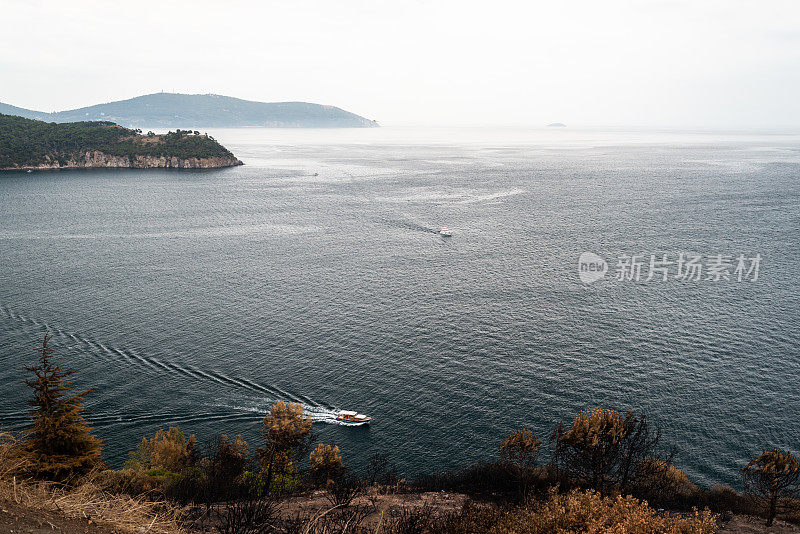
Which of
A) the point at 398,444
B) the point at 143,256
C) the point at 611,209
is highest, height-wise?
the point at 611,209

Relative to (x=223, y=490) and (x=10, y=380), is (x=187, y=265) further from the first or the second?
(x=223, y=490)

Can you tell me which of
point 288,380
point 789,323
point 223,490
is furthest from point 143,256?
point 789,323

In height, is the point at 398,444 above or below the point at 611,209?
below

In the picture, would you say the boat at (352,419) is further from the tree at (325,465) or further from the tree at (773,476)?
the tree at (773,476)

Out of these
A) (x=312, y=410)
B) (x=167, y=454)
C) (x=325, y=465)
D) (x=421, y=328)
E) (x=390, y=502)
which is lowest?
(x=390, y=502)

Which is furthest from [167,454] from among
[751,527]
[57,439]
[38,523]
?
[751,527]

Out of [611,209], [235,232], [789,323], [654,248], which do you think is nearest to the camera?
[789,323]

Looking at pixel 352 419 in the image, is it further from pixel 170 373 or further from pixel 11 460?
pixel 11 460
